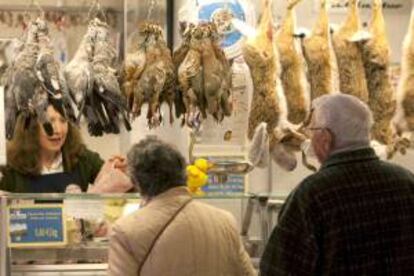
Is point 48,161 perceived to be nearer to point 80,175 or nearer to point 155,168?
point 80,175

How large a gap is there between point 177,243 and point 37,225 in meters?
0.65

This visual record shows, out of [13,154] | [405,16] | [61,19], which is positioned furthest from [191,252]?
[61,19]

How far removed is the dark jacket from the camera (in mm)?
3963

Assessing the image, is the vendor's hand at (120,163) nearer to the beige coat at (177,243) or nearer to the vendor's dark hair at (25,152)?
the vendor's dark hair at (25,152)

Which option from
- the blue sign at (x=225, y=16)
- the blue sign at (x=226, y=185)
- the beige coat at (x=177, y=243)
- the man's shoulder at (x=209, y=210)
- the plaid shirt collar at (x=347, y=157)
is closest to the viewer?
the plaid shirt collar at (x=347, y=157)

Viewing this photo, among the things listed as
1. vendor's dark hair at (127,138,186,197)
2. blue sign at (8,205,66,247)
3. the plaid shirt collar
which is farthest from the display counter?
the plaid shirt collar

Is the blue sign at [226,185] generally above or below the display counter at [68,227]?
above

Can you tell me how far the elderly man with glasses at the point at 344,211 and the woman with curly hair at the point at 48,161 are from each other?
5.15 ft

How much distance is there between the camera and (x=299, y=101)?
3.45m

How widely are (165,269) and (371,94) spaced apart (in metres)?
1.26

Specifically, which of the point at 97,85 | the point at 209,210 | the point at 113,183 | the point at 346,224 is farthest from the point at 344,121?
the point at 113,183

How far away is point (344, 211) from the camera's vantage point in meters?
2.57

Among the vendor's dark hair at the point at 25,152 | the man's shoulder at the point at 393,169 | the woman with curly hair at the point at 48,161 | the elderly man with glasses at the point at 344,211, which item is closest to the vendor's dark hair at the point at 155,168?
the elderly man with glasses at the point at 344,211

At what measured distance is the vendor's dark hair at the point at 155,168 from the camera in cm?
298
